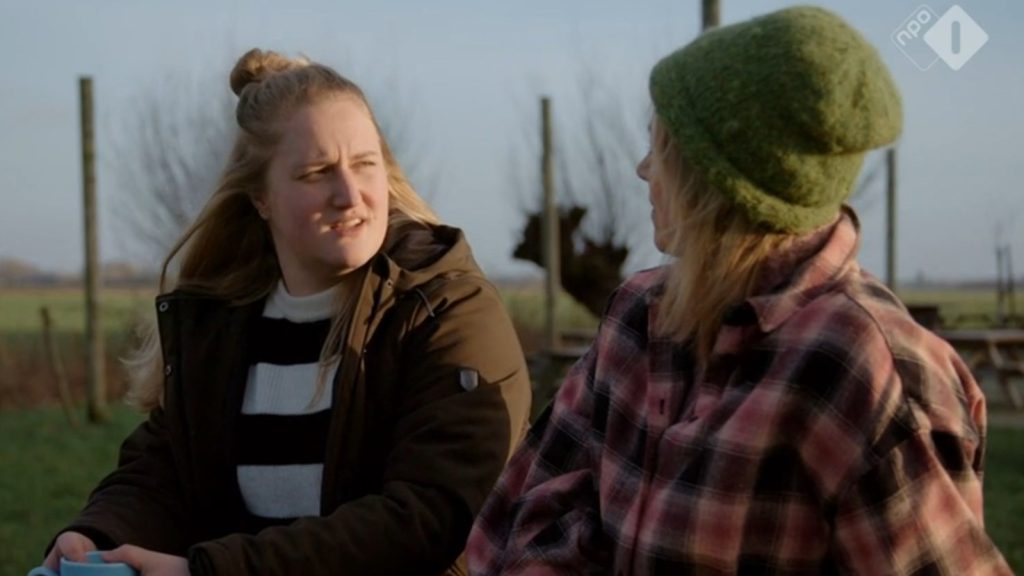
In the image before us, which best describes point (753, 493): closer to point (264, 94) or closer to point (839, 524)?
point (839, 524)

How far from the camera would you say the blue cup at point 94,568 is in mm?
2520

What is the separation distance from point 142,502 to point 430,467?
696 millimetres

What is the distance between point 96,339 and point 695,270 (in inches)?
449

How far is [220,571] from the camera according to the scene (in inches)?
97.7

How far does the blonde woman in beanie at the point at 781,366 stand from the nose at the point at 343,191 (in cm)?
Result: 82

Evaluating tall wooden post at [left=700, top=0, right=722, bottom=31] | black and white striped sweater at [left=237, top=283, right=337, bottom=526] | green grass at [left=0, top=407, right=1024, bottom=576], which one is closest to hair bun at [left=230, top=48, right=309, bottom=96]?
black and white striped sweater at [left=237, top=283, right=337, bottom=526]

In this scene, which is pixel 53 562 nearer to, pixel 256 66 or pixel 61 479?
pixel 256 66

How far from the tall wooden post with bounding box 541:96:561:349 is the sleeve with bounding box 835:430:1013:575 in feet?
40.4

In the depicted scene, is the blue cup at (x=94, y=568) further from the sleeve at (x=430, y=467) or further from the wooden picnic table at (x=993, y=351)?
the wooden picnic table at (x=993, y=351)

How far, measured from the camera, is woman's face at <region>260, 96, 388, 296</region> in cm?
276

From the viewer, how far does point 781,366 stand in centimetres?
188

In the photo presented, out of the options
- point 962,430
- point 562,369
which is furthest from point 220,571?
point 562,369

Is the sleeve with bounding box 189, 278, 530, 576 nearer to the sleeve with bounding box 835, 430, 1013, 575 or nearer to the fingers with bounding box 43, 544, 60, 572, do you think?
the fingers with bounding box 43, 544, 60, 572

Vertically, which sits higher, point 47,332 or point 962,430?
point 962,430
